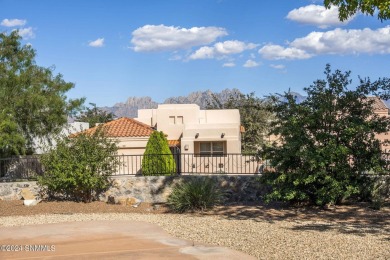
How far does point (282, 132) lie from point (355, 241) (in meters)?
4.86

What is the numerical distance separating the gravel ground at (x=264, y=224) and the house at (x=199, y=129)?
15.2m

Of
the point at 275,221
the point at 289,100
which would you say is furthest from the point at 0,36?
the point at 275,221

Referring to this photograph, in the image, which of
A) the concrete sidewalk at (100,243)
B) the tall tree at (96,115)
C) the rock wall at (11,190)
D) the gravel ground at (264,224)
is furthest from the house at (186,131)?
the tall tree at (96,115)

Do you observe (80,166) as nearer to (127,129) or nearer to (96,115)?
(127,129)

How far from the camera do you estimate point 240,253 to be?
29.2 ft

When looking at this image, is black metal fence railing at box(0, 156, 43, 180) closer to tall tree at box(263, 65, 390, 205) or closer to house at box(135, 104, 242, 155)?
tall tree at box(263, 65, 390, 205)

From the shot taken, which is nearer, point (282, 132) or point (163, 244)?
point (163, 244)

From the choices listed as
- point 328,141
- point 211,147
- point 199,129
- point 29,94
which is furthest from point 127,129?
point 328,141

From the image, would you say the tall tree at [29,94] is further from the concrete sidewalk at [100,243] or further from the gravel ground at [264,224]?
the concrete sidewalk at [100,243]

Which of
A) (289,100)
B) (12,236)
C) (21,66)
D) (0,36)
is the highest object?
(0,36)

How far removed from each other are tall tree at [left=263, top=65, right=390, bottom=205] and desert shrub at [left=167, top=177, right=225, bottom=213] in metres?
1.84

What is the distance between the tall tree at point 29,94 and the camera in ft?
65.1

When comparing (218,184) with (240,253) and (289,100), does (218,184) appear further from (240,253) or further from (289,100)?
(240,253)

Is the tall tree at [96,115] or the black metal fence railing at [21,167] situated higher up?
the tall tree at [96,115]
